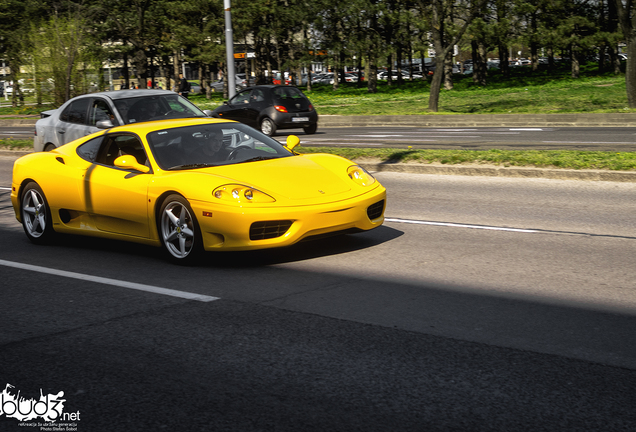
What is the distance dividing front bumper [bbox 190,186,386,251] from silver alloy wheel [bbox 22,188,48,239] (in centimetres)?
252

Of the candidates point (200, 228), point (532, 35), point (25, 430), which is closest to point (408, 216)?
point (200, 228)

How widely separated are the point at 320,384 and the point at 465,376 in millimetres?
732

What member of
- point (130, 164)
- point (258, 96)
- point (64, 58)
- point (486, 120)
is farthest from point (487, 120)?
point (130, 164)

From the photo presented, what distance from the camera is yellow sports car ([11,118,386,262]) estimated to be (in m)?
6.50

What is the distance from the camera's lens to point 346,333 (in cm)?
458

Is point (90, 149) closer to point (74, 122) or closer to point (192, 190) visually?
point (192, 190)

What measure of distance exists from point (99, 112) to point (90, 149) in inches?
213

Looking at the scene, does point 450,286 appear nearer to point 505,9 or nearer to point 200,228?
point 200,228

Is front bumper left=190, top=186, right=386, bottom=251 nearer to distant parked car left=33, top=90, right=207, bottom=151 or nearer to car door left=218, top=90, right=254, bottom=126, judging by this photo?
distant parked car left=33, top=90, right=207, bottom=151

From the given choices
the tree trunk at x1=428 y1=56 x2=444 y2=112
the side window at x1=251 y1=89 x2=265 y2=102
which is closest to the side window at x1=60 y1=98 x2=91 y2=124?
the side window at x1=251 y1=89 x2=265 y2=102

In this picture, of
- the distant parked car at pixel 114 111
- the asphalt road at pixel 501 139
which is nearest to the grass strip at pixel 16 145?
the distant parked car at pixel 114 111

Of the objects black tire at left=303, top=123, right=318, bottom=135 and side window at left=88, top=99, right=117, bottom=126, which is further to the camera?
black tire at left=303, top=123, right=318, bottom=135

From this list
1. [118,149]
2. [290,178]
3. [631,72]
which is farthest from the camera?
[631,72]

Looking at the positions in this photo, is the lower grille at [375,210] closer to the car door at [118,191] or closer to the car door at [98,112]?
the car door at [118,191]
